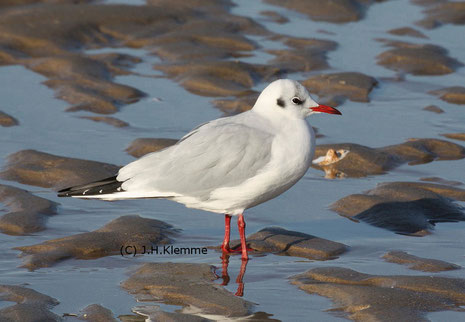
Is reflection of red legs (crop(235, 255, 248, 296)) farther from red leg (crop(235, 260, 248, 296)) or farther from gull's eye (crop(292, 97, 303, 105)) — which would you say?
gull's eye (crop(292, 97, 303, 105))

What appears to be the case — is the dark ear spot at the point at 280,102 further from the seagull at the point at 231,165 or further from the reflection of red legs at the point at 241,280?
the reflection of red legs at the point at 241,280

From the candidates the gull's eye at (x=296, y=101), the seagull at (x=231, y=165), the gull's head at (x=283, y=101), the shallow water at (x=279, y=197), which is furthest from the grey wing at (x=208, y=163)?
the shallow water at (x=279, y=197)

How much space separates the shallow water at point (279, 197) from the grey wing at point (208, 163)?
1.52 feet

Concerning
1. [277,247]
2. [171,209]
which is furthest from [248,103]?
[277,247]

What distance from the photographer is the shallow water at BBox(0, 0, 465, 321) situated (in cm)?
547

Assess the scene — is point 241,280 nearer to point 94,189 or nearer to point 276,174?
point 276,174

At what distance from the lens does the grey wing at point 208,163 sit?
235 inches

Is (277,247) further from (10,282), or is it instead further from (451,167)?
(451,167)

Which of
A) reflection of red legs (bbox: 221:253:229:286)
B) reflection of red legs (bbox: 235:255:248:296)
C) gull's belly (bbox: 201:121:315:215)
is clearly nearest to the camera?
reflection of red legs (bbox: 235:255:248:296)

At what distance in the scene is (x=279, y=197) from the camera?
24.1ft

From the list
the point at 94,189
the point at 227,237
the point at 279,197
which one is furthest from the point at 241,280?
the point at 279,197

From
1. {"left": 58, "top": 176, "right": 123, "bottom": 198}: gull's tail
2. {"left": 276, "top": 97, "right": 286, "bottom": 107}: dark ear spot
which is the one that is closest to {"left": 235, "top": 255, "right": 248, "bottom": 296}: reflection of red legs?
{"left": 58, "top": 176, "right": 123, "bottom": 198}: gull's tail

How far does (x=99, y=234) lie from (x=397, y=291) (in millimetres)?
2009

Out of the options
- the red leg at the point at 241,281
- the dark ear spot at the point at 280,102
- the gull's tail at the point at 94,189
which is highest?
the dark ear spot at the point at 280,102
